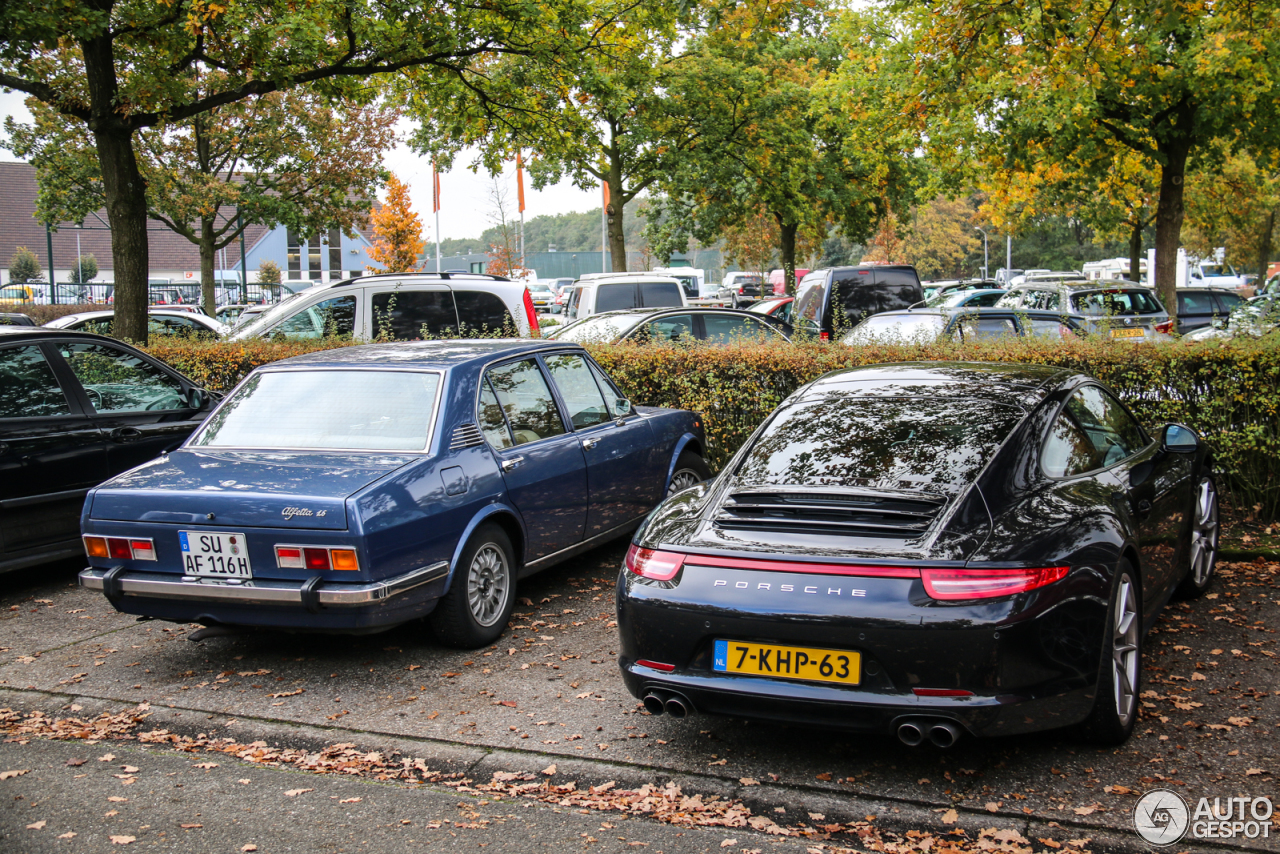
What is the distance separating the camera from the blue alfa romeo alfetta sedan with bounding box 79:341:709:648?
4.90 m

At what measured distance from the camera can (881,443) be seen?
4500mm

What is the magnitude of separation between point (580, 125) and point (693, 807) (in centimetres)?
1224

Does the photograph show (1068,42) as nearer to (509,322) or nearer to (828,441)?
(509,322)

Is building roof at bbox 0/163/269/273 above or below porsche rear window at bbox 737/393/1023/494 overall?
above

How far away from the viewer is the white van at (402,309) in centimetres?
1188

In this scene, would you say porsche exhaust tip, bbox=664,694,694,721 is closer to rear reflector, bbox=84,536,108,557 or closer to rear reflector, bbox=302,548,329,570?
rear reflector, bbox=302,548,329,570

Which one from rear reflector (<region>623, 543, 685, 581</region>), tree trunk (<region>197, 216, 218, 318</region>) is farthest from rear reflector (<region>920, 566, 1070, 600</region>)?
tree trunk (<region>197, 216, 218, 318</region>)

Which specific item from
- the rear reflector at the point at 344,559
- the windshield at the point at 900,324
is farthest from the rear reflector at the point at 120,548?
the windshield at the point at 900,324

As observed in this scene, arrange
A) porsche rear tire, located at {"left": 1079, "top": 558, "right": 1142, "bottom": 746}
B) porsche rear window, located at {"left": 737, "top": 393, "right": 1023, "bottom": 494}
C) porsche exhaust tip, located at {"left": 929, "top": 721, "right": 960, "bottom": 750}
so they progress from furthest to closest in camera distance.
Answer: porsche rear window, located at {"left": 737, "top": 393, "right": 1023, "bottom": 494} < porsche rear tire, located at {"left": 1079, "top": 558, "right": 1142, "bottom": 746} < porsche exhaust tip, located at {"left": 929, "top": 721, "right": 960, "bottom": 750}

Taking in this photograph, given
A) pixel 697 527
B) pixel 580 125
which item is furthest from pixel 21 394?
pixel 580 125

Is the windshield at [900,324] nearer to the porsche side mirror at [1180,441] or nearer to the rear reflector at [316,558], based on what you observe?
the porsche side mirror at [1180,441]

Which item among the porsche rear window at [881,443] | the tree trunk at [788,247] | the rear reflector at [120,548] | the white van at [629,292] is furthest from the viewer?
the tree trunk at [788,247]

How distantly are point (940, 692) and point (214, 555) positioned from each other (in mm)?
3432

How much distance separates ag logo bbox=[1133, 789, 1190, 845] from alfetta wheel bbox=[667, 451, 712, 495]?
4.19 m
